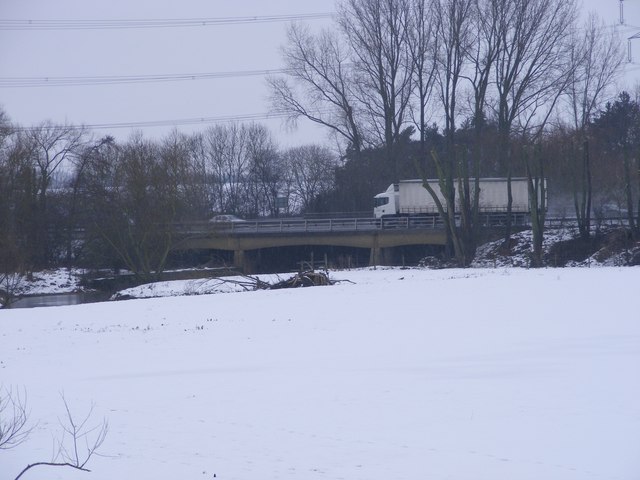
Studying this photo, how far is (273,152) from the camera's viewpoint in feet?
313

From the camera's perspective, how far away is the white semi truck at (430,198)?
6272cm

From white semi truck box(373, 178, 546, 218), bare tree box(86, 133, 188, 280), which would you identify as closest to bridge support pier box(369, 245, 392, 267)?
white semi truck box(373, 178, 546, 218)

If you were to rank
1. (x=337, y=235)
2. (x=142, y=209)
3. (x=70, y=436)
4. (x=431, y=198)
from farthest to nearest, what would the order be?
(x=431, y=198)
(x=337, y=235)
(x=142, y=209)
(x=70, y=436)

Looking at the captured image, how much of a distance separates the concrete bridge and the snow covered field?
35.4 m

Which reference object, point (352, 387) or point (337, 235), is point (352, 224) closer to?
point (337, 235)

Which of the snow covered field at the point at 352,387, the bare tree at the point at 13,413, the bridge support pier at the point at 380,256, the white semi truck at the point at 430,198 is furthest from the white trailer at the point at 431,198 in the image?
the bare tree at the point at 13,413

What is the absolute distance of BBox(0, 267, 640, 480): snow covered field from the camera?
949 cm

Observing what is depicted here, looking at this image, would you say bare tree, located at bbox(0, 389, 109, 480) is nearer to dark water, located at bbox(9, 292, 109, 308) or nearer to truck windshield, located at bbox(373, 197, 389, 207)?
dark water, located at bbox(9, 292, 109, 308)

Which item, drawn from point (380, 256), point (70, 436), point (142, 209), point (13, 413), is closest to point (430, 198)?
point (380, 256)

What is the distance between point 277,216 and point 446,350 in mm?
69611

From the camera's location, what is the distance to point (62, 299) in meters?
48.8

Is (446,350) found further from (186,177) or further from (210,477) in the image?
(186,177)

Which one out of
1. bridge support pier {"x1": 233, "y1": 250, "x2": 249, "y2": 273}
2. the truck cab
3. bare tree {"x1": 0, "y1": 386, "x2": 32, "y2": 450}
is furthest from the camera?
the truck cab

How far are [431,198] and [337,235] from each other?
8.42 metres
